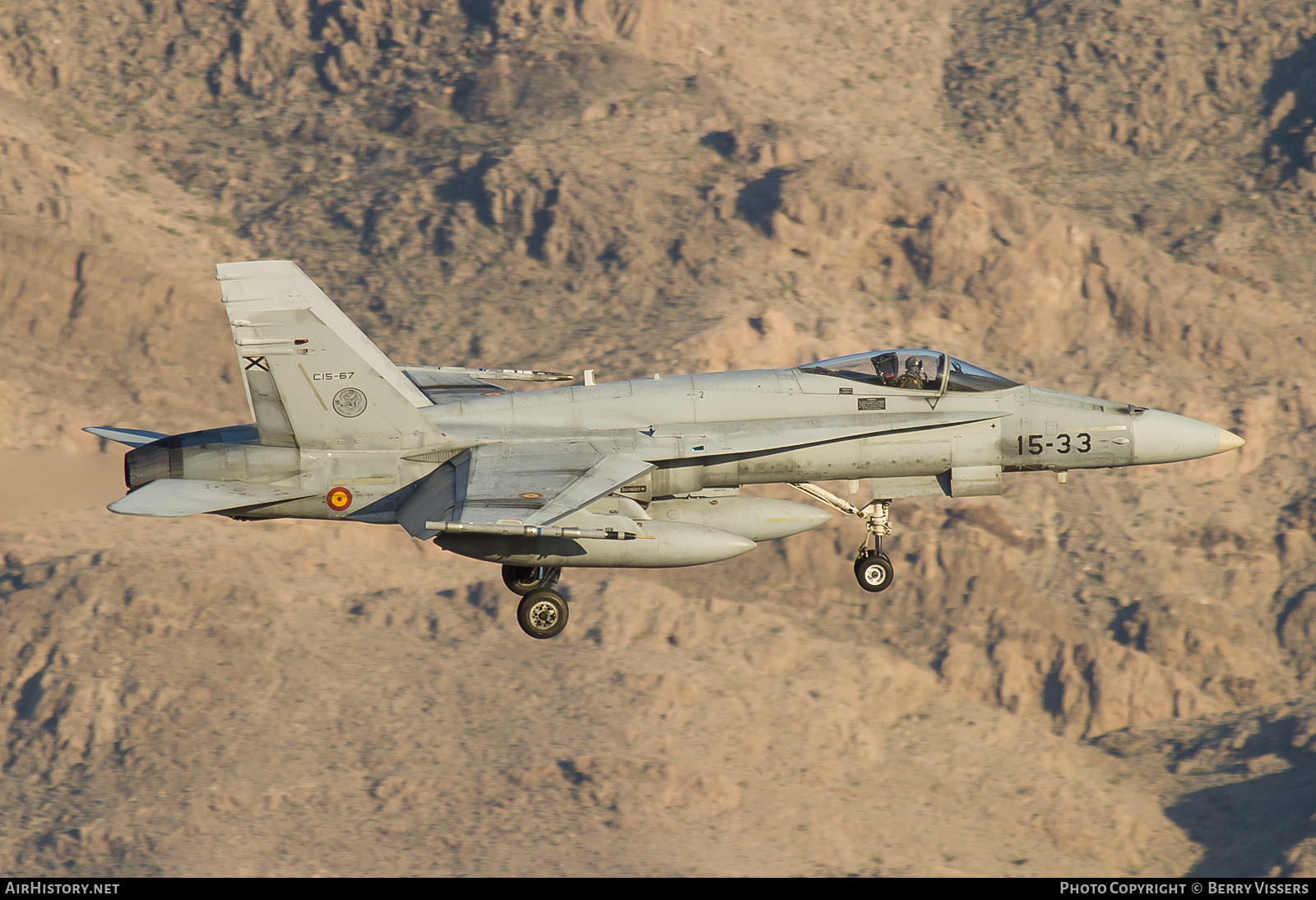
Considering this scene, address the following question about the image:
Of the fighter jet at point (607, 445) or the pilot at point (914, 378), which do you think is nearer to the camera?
the fighter jet at point (607, 445)

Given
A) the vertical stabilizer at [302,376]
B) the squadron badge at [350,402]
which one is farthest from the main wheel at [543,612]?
the squadron badge at [350,402]

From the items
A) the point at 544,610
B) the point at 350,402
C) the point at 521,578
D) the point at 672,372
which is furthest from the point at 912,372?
the point at 672,372

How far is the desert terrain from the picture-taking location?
44.9m

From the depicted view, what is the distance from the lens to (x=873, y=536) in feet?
86.7

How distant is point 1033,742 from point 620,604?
13.6 m

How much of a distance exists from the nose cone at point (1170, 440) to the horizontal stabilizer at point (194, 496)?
13.9 metres

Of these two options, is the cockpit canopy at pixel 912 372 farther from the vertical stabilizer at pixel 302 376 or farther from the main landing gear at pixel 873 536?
the vertical stabilizer at pixel 302 376

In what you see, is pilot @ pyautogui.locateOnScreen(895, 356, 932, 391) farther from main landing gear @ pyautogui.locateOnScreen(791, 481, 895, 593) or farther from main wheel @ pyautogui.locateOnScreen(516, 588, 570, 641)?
main wheel @ pyautogui.locateOnScreen(516, 588, 570, 641)

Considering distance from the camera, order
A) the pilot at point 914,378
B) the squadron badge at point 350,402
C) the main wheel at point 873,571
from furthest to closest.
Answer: the main wheel at point 873,571 → the pilot at point 914,378 → the squadron badge at point 350,402

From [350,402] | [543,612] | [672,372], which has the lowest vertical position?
[543,612]

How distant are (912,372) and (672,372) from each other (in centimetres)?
2320

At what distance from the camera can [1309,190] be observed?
57.9 meters

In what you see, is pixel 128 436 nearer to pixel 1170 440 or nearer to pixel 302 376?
pixel 302 376

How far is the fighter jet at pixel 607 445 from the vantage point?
23.5 metres
